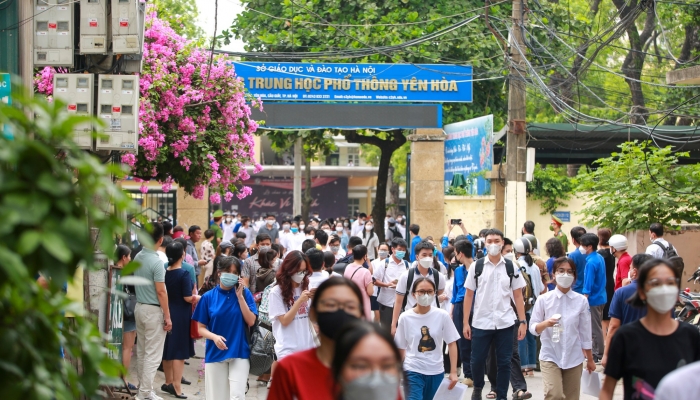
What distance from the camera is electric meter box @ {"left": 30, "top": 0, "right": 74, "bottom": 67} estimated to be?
344 inches

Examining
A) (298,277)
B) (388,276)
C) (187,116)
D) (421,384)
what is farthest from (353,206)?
(421,384)

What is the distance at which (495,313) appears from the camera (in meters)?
9.20

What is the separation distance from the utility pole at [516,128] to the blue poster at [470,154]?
11.2ft

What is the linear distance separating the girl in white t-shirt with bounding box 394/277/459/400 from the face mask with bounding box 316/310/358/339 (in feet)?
12.3

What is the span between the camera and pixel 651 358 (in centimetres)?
470

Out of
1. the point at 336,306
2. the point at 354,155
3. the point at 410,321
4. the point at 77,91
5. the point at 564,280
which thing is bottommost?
the point at 410,321

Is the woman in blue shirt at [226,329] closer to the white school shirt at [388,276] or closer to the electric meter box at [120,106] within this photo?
the electric meter box at [120,106]

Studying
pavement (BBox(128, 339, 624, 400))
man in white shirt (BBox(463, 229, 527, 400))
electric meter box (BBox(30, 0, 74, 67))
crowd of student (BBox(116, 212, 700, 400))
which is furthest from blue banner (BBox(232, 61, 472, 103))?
electric meter box (BBox(30, 0, 74, 67))

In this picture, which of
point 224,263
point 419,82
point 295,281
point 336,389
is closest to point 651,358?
point 336,389

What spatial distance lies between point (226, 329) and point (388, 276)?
3793mm

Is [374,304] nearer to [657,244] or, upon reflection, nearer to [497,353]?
[497,353]

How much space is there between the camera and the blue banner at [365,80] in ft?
67.7

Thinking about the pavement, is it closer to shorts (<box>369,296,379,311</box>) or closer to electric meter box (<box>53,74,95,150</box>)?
shorts (<box>369,296,379,311</box>)

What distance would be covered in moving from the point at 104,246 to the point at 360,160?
5844 cm
